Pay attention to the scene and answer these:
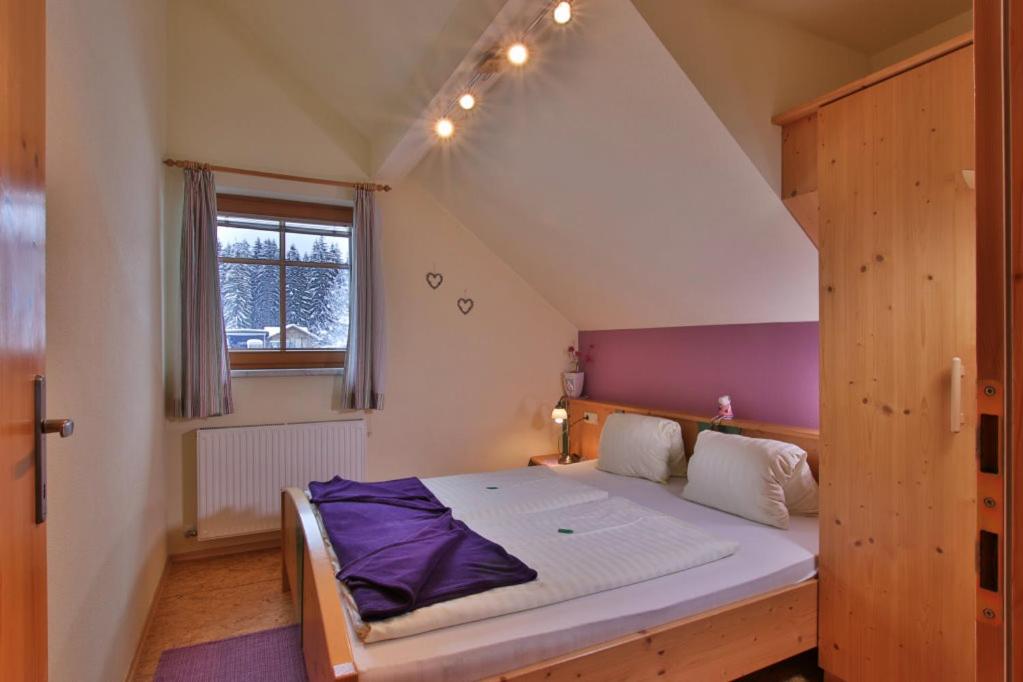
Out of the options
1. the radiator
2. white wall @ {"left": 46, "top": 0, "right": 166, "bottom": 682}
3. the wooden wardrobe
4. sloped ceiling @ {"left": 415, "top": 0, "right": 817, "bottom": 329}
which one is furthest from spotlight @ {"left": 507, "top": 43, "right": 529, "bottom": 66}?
the radiator

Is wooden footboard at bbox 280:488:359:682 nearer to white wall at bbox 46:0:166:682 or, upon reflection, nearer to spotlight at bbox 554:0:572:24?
white wall at bbox 46:0:166:682

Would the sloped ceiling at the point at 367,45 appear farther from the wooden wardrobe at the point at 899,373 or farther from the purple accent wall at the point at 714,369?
the purple accent wall at the point at 714,369

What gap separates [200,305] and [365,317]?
92 cm

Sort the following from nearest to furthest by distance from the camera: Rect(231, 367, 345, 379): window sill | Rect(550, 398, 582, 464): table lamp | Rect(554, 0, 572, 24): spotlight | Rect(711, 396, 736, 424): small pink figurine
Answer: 1. Rect(554, 0, 572, 24): spotlight
2. Rect(711, 396, 736, 424): small pink figurine
3. Rect(231, 367, 345, 379): window sill
4. Rect(550, 398, 582, 464): table lamp

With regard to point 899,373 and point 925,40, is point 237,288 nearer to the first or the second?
point 899,373

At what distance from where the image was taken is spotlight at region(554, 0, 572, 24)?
71.4 inches

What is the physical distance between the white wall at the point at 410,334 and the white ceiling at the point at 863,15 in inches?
93.0

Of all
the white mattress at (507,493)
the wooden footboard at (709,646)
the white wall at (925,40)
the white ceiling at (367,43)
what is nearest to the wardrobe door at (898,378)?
the wooden footboard at (709,646)

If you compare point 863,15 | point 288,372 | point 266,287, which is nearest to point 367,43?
point 266,287

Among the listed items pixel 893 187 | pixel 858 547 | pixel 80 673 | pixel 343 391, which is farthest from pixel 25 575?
pixel 343 391

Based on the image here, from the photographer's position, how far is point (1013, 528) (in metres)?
0.54

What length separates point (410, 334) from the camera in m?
3.69

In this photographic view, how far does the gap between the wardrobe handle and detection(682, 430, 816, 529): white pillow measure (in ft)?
2.77

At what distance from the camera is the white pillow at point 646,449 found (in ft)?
9.70
